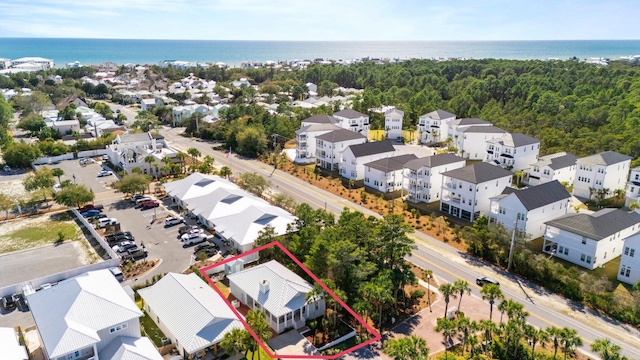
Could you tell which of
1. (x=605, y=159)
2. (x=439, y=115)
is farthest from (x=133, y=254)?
(x=439, y=115)

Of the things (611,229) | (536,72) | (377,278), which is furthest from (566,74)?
(377,278)

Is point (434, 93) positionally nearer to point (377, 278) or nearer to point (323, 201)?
point (323, 201)

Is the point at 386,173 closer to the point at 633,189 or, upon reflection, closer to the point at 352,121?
the point at 633,189

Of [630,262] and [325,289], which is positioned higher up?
[325,289]

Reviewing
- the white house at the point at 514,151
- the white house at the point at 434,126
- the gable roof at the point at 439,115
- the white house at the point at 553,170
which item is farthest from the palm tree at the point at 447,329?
the gable roof at the point at 439,115

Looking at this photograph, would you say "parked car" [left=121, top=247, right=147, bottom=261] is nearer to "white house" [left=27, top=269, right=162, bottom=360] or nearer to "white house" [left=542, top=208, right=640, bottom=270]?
"white house" [left=27, top=269, right=162, bottom=360]

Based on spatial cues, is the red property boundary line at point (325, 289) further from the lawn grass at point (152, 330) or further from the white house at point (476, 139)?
the white house at point (476, 139)

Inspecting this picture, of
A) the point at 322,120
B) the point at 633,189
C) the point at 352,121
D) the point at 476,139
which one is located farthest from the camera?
the point at 352,121

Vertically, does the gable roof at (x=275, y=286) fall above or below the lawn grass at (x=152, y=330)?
above
